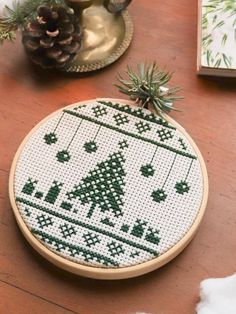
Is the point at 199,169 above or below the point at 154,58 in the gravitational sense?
below

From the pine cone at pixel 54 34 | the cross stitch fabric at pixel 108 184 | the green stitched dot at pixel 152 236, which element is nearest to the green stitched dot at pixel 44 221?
the cross stitch fabric at pixel 108 184

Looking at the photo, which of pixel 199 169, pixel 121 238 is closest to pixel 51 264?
pixel 121 238

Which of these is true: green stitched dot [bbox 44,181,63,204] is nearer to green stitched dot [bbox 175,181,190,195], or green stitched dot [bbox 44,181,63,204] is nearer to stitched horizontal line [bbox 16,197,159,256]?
stitched horizontal line [bbox 16,197,159,256]

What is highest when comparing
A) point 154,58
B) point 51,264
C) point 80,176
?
point 154,58

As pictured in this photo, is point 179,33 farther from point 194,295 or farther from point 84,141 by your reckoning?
point 194,295

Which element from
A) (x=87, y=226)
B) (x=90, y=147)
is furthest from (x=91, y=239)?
(x=90, y=147)

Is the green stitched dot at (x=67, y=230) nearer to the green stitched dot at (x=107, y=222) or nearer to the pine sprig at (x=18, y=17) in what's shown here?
the green stitched dot at (x=107, y=222)

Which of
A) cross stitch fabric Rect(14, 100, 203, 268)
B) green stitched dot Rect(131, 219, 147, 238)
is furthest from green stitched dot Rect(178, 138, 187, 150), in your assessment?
green stitched dot Rect(131, 219, 147, 238)
